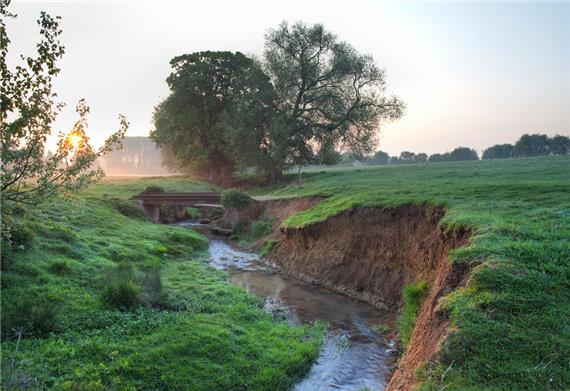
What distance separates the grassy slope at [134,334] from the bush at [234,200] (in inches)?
636

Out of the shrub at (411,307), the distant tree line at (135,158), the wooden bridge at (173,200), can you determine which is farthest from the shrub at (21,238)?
the distant tree line at (135,158)

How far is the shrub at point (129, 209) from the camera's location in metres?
31.2

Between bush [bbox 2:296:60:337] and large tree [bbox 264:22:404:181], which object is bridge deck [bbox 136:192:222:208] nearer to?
large tree [bbox 264:22:404:181]

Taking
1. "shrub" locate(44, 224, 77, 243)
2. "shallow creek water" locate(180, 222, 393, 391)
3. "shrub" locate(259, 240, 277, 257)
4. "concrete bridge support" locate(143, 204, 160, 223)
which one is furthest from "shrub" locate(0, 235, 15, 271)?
"concrete bridge support" locate(143, 204, 160, 223)

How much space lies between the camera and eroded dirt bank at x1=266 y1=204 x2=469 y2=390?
45.9ft

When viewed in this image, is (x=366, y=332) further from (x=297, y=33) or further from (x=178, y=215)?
(x=297, y=33)

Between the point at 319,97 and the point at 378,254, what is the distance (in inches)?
1222

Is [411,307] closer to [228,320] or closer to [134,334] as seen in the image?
[228,320]

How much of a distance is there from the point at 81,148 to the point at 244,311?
289 inches

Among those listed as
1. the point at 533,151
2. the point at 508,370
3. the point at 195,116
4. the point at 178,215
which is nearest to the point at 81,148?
the point at 508,370

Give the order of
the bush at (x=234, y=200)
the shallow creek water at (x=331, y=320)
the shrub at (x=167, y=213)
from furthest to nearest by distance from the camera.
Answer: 1. the shrub at (x=167, y=213)
2. the bush at (x=234, y=200)
3. the shallow creek water at (x=331, y=320)

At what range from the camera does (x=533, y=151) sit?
7681 cm

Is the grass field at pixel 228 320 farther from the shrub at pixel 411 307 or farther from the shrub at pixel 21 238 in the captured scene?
the shrub at pixel 411 307

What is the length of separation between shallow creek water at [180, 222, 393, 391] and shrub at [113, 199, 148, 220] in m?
10.3
